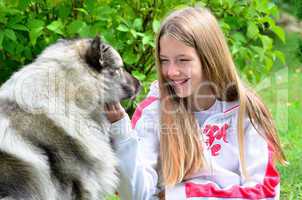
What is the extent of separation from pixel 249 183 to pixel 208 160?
0.26 metres

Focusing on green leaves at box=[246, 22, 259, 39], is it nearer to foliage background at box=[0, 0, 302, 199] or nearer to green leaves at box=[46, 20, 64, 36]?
foliage background at box=[0, 0, 302, 199]

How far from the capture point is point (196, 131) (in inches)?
123

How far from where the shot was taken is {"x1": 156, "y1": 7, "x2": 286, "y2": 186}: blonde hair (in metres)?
3.00

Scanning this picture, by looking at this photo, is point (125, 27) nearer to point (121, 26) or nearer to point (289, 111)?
point (121, 26)

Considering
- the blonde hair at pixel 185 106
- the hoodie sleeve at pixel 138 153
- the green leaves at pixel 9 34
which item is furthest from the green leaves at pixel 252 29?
the green leaves at pixel 9 34

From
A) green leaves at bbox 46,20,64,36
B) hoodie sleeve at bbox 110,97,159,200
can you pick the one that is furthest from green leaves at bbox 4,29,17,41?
hoodie sleeve at bbox 110,97,159,200

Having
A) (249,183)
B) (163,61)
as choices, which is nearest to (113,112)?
(163,61)

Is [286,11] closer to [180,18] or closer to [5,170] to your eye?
[180,18]

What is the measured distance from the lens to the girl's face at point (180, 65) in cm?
297

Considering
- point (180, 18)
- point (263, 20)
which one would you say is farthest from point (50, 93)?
point (263, 20)

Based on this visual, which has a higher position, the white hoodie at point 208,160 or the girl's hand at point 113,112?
the girl's hand at point 113,112

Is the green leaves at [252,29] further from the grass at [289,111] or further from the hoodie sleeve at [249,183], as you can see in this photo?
the hoodie sleeve at [249,183]

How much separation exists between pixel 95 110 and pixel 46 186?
0.44m

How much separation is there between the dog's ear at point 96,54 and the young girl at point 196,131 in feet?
1.01
